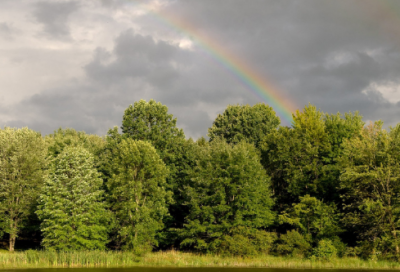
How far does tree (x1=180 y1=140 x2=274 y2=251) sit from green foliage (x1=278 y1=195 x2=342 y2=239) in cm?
369

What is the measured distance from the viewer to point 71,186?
5138 cm

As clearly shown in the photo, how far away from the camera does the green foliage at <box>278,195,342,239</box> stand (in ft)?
174

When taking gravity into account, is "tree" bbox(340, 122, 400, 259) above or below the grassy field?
above

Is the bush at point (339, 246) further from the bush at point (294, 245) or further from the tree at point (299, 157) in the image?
the tree at point (299, 157)

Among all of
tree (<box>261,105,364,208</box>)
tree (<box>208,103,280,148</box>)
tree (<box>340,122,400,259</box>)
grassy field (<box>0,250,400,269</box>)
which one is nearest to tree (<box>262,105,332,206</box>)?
tree (<box>261,105,364,208</box>)

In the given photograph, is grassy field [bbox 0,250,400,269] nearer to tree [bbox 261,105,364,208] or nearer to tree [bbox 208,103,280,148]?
tree [bbox 261,105,364,208]

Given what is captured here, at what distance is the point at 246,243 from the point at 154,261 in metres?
12.6

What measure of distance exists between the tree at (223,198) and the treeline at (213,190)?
17 centimetres

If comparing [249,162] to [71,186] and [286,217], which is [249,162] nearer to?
[286,217]

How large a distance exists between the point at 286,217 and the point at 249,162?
9.89 meters

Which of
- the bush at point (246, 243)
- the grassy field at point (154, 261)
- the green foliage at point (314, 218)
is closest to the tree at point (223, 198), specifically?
the bush at point (246, 243)

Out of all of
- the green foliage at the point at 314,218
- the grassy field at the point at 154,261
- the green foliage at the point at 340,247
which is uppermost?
the green foliage at the point at 314,218

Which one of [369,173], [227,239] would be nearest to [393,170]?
[369,173]

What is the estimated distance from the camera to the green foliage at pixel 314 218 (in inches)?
2090
